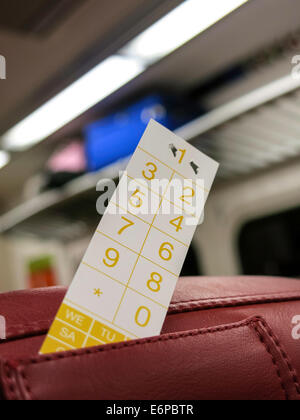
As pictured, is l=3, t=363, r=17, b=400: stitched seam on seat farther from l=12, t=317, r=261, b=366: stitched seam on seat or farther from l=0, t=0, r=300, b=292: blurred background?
l=0, t=0, r=300, b=292: blurred background

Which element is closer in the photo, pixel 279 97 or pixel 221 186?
pixel 279 97

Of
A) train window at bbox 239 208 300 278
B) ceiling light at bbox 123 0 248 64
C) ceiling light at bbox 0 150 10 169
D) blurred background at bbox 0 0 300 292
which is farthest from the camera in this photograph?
ceiling light at bbox 0 150 10 169

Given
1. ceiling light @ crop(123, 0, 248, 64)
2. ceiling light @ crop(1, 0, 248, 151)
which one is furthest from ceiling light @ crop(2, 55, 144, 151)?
ceiling light @ crop(123, 0, 248, 64)

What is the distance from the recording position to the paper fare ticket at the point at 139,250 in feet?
1.62

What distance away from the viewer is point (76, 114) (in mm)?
2744

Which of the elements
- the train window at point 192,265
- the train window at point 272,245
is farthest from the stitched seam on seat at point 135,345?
the train window at point 192,265

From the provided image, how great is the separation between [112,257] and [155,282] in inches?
2.4

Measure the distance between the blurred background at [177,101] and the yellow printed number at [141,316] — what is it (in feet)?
4.76

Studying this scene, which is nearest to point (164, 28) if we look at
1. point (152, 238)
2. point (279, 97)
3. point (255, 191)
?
point (279, 97)

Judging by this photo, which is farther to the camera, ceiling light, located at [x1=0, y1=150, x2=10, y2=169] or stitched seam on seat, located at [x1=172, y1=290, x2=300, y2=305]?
ceiling light, located at [x1=0, y1=150, x2=10, y2=169]

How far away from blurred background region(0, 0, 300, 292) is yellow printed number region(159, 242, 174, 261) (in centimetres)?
138

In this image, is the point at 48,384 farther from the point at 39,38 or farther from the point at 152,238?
the point at 39,38

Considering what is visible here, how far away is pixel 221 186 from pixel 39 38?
1.86 metres

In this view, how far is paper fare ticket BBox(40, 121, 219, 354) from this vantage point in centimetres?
49
